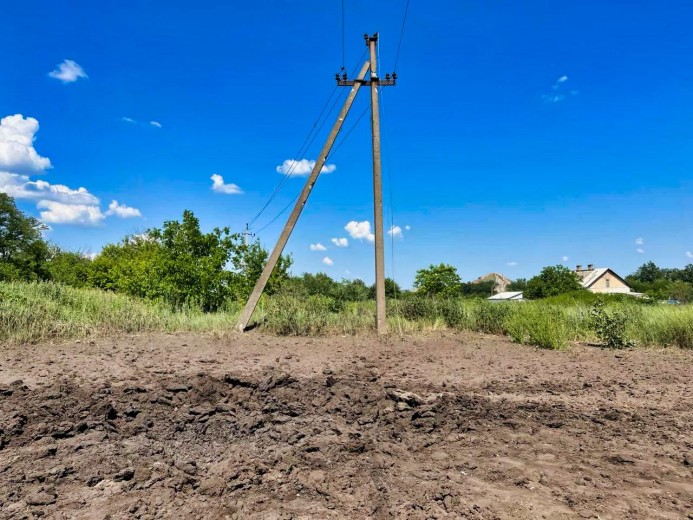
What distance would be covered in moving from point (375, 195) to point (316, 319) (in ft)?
10.7

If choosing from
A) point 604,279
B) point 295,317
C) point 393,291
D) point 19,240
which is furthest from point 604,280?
point 19,240

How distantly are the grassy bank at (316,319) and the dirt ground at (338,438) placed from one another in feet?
5.98

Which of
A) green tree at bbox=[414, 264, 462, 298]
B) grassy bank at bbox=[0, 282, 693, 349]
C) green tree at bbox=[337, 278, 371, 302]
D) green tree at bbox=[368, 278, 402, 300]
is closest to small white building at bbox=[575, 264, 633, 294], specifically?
green tree at bbox=[414, 264, 462, 298]

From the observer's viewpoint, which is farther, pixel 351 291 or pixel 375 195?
pixel 351 291

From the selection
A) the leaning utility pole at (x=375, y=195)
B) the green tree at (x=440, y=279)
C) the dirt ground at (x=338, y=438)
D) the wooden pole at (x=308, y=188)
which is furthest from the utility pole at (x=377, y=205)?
the green tree at (x=440, y=279)

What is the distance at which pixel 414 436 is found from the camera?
4023mm

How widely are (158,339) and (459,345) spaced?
19.3 feet

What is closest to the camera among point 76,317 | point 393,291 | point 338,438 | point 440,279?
point 338,438

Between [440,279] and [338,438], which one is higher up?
[440,279]

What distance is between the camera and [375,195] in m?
10.3

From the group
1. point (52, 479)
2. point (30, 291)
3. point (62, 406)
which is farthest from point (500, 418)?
point (30, 291)

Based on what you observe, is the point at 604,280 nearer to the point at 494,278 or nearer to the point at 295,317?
the point at 494,278

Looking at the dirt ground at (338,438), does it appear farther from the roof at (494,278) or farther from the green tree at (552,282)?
the roof at (494,278)

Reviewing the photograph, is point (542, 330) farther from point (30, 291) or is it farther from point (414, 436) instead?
point (30, 291)
